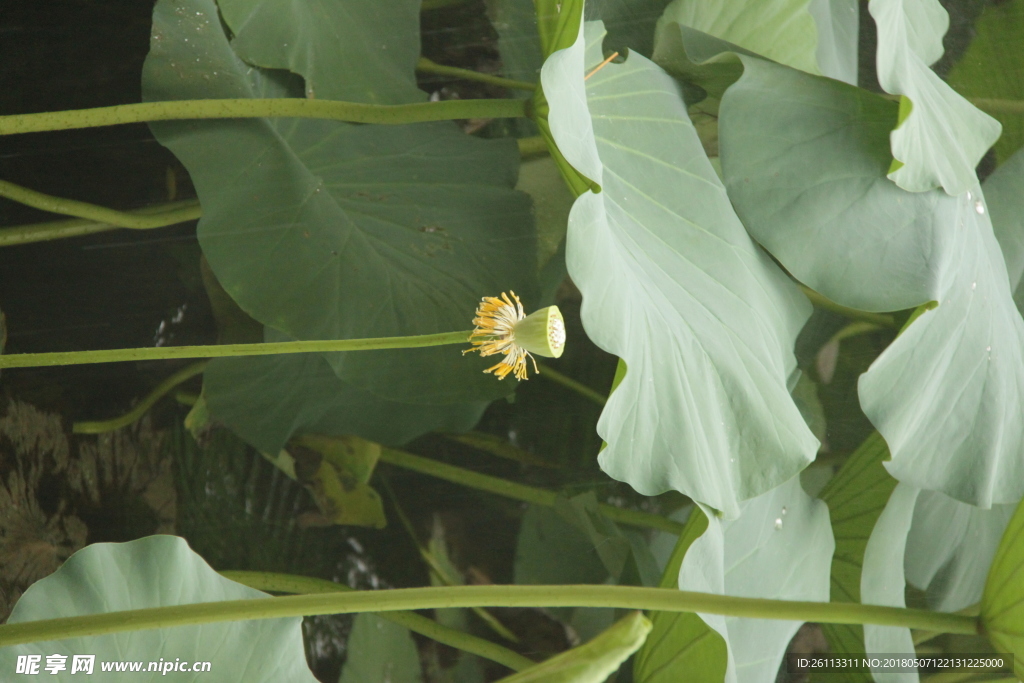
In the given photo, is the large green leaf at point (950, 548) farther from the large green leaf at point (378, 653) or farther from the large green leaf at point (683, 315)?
the large green leaf at point (378, 653)

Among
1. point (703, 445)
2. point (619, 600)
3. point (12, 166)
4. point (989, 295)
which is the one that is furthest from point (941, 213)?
point (12, 166)

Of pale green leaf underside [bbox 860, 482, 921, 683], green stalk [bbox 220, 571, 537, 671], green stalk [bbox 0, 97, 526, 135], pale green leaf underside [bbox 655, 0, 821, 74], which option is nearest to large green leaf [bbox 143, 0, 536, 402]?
green stalk [bbox 0, 97, 526, 135]

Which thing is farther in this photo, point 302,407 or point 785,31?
point 785,31

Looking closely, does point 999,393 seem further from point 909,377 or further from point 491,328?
point 491,328

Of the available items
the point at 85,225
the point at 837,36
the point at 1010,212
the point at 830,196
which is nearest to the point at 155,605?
the point at 85,225

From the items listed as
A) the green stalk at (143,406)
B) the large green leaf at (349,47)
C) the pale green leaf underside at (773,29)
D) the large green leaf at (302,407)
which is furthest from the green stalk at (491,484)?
the pale green leaf underside at (773,29)

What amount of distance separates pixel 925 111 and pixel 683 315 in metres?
0.23

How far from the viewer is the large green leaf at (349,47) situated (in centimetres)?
41

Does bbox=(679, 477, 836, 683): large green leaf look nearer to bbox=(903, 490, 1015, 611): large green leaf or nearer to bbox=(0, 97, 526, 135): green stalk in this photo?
bbox=(903, 490, 1015, 611): large green leaf

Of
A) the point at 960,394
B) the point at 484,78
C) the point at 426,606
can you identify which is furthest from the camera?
the point at 960,394

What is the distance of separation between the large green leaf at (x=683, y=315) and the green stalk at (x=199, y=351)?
125mm

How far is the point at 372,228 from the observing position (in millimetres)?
436

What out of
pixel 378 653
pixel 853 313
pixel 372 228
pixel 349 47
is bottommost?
pixel 378 653

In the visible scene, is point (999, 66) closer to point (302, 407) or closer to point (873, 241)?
point (873, 241)
